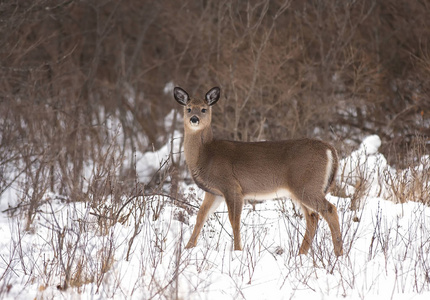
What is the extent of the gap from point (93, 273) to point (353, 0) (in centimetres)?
1097

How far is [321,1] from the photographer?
1418 cm

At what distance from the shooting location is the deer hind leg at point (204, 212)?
6246 millimetres

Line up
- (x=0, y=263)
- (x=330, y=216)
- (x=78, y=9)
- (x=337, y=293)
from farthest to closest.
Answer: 1. (x=78, y=9)
2. (x=330, y=216)
3. (x=0, y=263)
4. (x=337, y=293)

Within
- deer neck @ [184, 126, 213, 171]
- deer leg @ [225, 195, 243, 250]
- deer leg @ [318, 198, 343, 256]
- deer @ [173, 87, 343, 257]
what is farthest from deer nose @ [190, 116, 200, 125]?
deer leg @ [318, 198, 343, 256]

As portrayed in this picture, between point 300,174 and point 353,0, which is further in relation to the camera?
point 353,0

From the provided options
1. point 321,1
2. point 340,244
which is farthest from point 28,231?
point 321,1

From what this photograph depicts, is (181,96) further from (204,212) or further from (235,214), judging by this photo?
(235,214)

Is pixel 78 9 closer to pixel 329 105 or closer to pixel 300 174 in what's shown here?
pixel 329 105

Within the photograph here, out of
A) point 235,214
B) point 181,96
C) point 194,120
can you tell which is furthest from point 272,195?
point 181,96

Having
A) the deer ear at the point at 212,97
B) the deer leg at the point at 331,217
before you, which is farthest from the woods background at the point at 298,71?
the deer leg at the point at 331,217

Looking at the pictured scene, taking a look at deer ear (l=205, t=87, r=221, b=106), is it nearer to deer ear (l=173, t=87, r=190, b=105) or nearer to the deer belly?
deer ear (l=173, t=87, r=190, b=105)

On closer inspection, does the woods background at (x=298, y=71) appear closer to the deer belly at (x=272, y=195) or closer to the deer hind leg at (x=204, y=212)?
the deer hind leg at (x=204, y=212)

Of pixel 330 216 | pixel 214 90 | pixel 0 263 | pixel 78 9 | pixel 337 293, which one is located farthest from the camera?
pixel 78 9

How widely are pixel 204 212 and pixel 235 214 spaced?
480 millimetres
